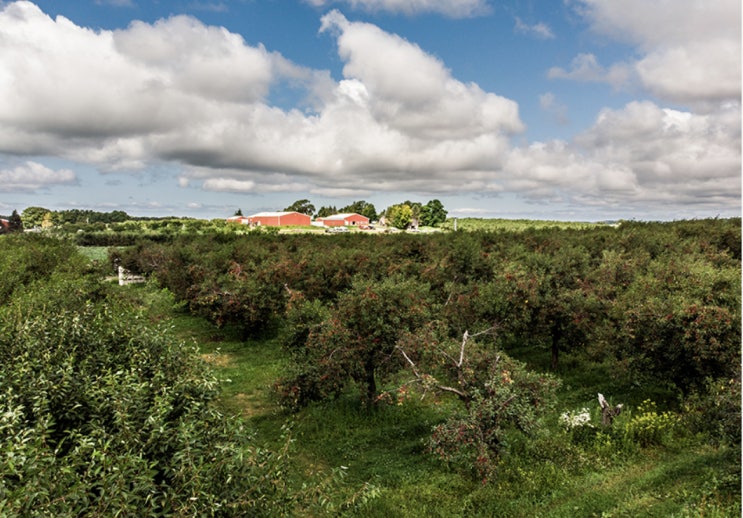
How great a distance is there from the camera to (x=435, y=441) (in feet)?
35.4

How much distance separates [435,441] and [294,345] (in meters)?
10.6

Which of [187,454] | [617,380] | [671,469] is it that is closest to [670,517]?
[671,469]

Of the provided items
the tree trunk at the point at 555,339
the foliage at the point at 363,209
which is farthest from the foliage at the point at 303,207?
the tree trunk at the point at 555,339

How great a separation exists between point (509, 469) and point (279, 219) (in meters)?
89.1

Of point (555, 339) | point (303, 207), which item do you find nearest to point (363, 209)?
point (303, 207)

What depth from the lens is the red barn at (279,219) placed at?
3772 inches

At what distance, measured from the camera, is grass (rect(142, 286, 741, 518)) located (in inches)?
395

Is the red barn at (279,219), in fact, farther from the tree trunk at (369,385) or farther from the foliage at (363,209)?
the tree trunk at (369,385)

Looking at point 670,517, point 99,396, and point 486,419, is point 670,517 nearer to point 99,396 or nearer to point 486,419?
point 486,419

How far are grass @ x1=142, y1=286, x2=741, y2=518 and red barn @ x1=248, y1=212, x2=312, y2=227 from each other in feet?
260

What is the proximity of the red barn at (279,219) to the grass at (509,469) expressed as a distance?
260ft

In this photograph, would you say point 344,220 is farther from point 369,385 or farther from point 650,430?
point 650,430

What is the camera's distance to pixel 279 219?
96.2m

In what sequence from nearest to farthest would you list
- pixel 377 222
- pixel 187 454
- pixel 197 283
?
pixel 187 454, pixel 197 283, pixel 377 222
